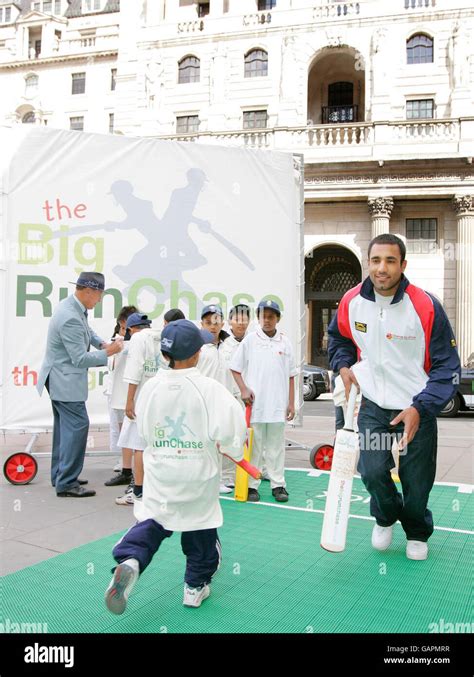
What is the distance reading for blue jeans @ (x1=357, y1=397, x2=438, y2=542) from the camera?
13.3 ft

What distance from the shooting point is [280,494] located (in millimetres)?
5789

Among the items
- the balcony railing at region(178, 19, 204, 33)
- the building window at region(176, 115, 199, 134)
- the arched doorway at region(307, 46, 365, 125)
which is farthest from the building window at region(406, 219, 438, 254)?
the balcony railing at region(178, 19, 204, 33)

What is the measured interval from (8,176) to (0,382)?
2.33 meters

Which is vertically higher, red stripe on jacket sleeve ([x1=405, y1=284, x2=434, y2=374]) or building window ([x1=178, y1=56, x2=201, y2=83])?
building window ([x1=178, y1=56, x2=201, y2=83])

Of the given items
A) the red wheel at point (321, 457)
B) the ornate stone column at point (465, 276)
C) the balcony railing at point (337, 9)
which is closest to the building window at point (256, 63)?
the balcony railing at point (337, 9)

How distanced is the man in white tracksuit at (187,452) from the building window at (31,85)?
41.8 meters

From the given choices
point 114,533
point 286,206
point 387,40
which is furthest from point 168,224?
point 387,40

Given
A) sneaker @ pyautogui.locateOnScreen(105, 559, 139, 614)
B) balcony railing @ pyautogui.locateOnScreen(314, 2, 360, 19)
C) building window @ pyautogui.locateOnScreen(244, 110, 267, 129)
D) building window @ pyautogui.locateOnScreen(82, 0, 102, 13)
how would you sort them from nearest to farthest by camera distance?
sneaker @ pyautogui.locateOnScreen(105, 559, 139, 614)
balcony railing @ pyautogui.locateOnScreen(314, 2, 360, 19)
building window @ pyautogui.locateOnScreen(244, 110, 267, 129)
building window @ pyautogui.locateOnScreen(82, 0, 102, 13)

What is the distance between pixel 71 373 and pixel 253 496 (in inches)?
85.1

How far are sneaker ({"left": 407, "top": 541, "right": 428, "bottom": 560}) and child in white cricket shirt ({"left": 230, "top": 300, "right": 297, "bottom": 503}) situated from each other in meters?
1.83

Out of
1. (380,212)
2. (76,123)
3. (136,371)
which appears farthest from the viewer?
(76,123)

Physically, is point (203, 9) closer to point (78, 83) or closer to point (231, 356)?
point (78, 83)

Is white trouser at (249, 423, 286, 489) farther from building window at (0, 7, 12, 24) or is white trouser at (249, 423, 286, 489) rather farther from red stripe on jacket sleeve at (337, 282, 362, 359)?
building window at (0, 7, 12, 24)

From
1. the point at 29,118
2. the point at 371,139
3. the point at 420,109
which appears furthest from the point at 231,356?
the point at 29,118
